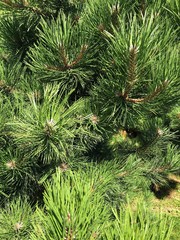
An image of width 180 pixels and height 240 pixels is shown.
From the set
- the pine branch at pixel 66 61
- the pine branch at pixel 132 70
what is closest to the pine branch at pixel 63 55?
the pine branch at pixel 66 61

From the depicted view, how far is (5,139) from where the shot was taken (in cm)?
154

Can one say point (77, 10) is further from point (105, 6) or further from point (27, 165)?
point (27, 165)

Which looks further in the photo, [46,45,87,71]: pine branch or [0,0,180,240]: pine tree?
[46,45,87,71]: pine branch

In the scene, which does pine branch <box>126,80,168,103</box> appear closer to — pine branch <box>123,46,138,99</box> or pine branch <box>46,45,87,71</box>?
pine branch <box>123,46,138,99</box>

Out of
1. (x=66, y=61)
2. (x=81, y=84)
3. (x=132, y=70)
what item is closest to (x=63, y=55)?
(x=66, y=61)

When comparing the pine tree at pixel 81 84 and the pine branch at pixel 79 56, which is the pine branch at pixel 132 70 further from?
the pine branch at pixel 79 56

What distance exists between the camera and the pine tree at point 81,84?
116 centimetres

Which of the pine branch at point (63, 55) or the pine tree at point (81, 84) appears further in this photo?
the pine branch at point (63, 55)

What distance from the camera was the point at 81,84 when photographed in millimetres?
1527

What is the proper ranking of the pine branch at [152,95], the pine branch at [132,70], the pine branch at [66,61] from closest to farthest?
the pine branch at [132,70] → the pine branch at [152,95] → the pine branch at [66,61]

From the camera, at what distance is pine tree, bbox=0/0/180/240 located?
3.80 feet

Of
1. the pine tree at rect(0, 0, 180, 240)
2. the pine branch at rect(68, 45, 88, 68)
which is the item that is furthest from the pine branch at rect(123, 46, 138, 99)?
the pine branch at rect(68, 45, 88, 68)

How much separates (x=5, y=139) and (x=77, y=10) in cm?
74

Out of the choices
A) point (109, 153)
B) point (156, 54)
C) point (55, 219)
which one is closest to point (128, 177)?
point (109, 153)
